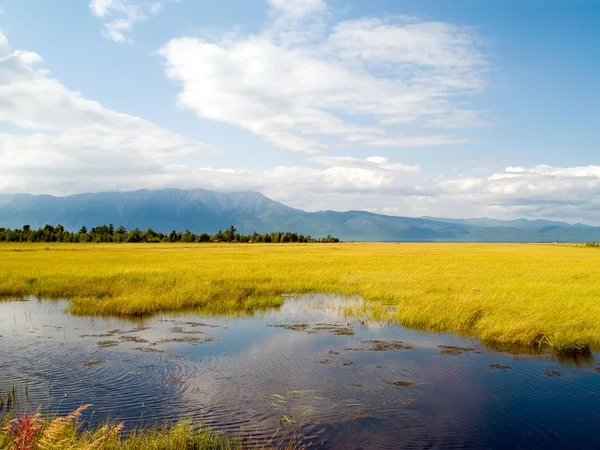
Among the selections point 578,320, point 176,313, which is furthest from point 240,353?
point 578,320

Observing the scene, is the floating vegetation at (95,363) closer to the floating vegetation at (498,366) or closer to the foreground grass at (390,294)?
the foreground grass at (390,294)

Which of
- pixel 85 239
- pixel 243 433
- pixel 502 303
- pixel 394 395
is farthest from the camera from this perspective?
pixel 85 239

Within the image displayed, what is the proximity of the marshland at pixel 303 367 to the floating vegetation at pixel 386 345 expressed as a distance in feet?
0.28

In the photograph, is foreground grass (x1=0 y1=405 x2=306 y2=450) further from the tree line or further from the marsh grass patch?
the tree line

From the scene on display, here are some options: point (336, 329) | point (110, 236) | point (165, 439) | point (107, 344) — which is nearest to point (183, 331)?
point (107, 344)

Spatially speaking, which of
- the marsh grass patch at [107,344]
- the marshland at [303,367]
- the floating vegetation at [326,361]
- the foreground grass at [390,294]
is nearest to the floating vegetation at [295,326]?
the marshland at [303,367]

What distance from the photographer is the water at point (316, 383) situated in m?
10.5

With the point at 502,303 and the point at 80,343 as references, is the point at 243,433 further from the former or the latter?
the point at 502,303

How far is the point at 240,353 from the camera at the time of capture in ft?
54.9

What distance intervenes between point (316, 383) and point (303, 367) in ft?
5.40

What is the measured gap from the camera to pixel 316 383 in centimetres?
1343

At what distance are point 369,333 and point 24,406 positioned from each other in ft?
44.5

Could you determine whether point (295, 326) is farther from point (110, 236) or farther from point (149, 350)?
point (110, 236)

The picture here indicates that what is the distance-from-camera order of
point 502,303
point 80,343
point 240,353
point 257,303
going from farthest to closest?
1. point 257,303
2. point 502,303
3. point 80,343
4. point 240,353
